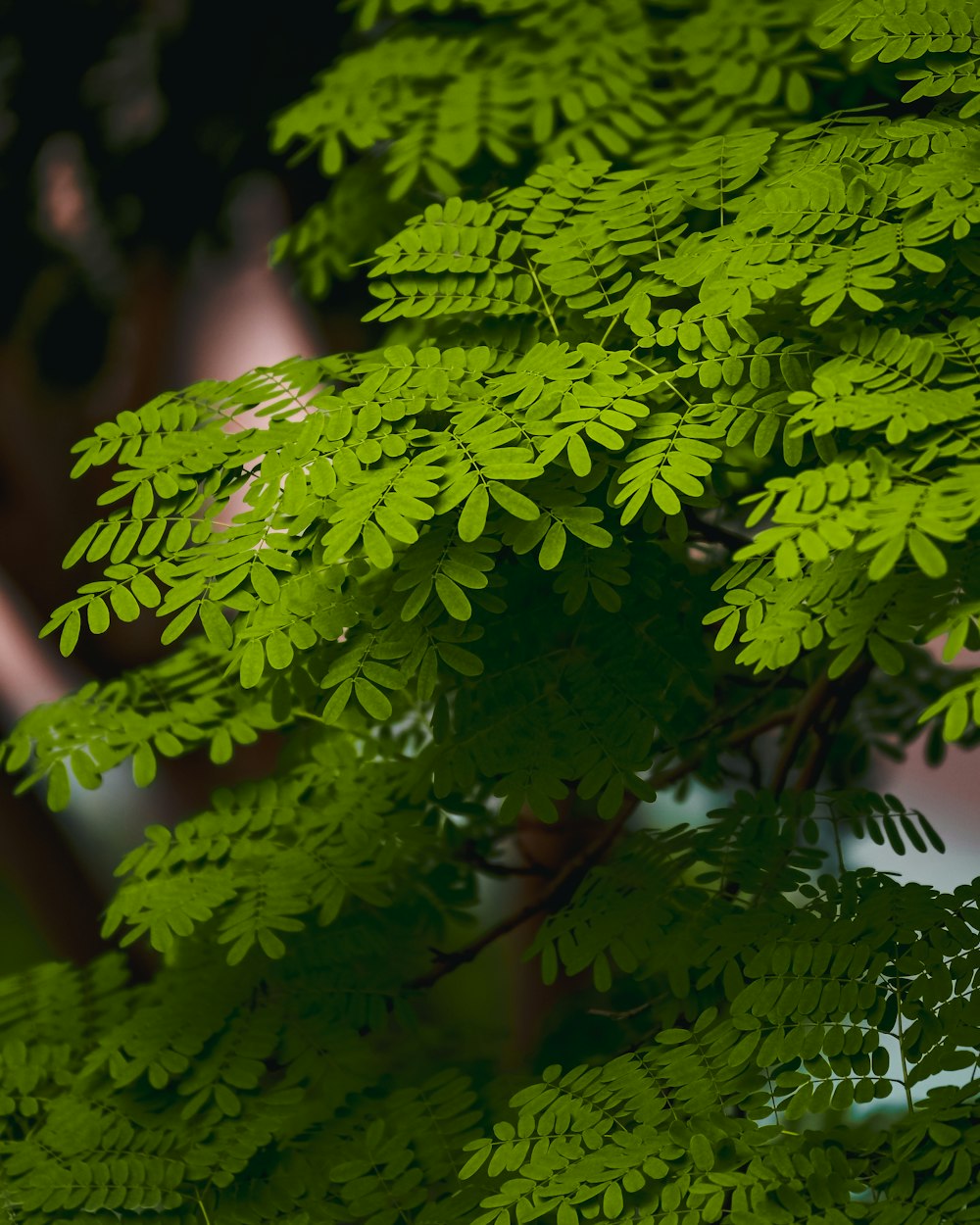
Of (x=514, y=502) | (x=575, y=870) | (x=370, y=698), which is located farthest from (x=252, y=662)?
(x=575, y=870)

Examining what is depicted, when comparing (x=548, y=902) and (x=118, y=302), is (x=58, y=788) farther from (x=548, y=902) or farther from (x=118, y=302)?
(x=118, y=302)

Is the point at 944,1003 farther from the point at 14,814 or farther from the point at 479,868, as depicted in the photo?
the point at 14,814

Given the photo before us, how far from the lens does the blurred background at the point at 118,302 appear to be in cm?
478

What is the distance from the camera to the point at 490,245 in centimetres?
208

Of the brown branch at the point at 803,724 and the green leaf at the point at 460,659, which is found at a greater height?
the green leaf at the point at 460,659

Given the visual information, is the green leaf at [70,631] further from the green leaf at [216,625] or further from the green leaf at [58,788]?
the green leaf at [58,788]

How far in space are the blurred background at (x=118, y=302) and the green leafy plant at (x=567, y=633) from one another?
2.16 m

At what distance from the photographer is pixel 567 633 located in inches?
91.0

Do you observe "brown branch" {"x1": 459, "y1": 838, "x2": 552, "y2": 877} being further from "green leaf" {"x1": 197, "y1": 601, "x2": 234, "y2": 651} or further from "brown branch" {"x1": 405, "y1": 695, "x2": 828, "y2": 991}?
"green leaf" {"x1": 197, "y1": 601, "x2": 234, "y2": 651}

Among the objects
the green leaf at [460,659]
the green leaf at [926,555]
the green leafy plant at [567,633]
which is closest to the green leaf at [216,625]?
the green leafy plant at [567,633]

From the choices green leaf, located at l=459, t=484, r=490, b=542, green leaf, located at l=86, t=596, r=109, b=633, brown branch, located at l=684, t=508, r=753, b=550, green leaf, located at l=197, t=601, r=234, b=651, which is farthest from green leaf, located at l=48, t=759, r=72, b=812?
brown branch, located at l=684, t=508, r=753, b=550

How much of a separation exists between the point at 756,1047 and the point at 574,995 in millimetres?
1843

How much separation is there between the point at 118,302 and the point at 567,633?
11.6ft

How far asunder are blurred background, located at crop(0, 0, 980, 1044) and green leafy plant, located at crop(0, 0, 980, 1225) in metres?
2.16
